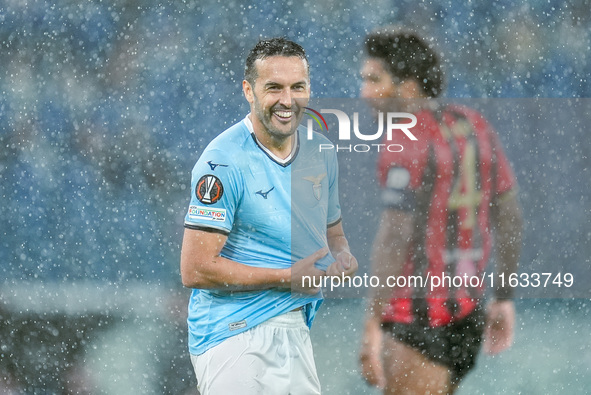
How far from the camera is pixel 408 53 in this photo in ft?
13.2

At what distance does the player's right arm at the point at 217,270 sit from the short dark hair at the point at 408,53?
1524 mm

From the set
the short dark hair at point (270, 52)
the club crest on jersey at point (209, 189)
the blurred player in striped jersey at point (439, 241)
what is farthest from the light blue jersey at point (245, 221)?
the blurred player in striped jersey at point (439, 241)

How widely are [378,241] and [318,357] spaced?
1022 millimetres

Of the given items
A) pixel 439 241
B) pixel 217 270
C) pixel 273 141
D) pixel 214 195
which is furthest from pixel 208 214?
pixel 439 241

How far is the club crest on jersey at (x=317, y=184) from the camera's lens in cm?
290

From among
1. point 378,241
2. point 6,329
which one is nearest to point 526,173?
point 378,241

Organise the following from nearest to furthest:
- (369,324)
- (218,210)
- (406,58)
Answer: (218,210) → (369,324) → (406,58)

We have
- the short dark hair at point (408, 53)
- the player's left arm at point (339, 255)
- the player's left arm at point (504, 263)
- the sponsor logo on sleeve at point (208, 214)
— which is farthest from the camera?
the short dark hair at point (408, 53)

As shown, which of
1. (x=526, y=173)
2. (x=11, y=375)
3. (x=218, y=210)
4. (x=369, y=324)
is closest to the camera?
(x=218, y=210)

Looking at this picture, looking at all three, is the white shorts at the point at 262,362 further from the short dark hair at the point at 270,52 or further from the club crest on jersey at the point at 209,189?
the short dark hair at the point at 270,52

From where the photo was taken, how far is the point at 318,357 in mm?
4223

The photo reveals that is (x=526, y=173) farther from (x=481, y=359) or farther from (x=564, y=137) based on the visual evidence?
(x=481, y=359)

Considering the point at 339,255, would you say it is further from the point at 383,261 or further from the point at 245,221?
the point at 383,261

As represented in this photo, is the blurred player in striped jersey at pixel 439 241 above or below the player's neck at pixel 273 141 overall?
below
